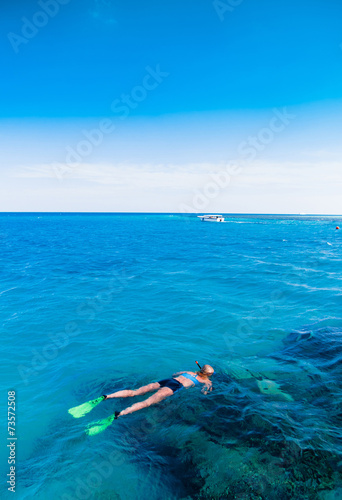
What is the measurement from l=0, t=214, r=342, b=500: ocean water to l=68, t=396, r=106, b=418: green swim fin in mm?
220

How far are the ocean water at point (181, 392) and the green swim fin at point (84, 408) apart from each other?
0.22 m

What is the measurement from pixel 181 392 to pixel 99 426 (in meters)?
3.02

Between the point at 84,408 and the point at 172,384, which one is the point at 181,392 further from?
the point at 84,408

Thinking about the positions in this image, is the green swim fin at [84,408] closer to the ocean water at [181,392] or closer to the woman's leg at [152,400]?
the ocean water at [181,392]

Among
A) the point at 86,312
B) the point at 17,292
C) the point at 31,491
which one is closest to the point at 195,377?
the point at 31,491

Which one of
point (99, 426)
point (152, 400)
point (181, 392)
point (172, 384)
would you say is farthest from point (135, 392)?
point (181, 392)

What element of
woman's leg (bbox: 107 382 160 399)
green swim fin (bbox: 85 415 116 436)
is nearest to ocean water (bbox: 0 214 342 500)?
green swim fin (bbox: 85 415 116 436)

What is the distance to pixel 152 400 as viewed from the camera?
30.1 ft

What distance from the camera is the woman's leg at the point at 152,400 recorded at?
8.66 metres

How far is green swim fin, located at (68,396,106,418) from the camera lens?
8.95 m

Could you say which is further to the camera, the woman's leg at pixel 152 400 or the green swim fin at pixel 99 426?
the woman's leg at pixel 152 400

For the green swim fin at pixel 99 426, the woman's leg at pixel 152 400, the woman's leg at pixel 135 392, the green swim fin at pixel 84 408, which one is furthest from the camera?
the woman's leg at pixel 135 392

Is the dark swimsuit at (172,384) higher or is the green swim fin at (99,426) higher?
the dark swimsuit at (172,384)

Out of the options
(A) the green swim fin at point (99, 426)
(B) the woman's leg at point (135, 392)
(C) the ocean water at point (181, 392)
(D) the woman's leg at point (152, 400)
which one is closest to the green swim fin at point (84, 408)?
(C) the ocean water at point (181, 392)
